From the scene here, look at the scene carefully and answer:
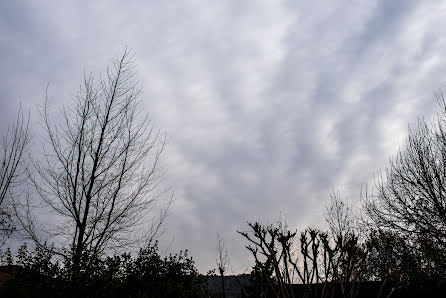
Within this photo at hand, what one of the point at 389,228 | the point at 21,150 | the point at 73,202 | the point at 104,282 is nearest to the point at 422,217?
the point at 389,228

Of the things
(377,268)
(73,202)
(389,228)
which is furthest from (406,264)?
(73,202)

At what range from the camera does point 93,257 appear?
7.63 meters

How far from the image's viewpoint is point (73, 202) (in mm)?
8492

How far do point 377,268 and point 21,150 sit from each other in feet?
50.6

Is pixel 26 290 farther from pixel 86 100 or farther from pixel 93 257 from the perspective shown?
pixel 86 100

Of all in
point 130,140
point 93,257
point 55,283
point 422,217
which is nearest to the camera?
point 55,283

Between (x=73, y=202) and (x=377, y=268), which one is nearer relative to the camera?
(x=73, y=202)

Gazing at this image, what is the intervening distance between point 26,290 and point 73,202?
236 centimetres

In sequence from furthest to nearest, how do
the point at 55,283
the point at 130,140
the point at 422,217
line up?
the point at 422,217 < the point at 130,140 < the point at 55,283

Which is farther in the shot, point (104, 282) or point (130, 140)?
point (130, 140)

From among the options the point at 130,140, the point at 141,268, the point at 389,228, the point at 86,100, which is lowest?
the point at 141,268

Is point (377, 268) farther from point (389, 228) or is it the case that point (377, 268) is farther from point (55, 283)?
point (55, 283)

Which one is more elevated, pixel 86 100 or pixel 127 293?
pixel 86 100

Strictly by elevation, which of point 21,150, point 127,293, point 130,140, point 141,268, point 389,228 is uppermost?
point 130,140
